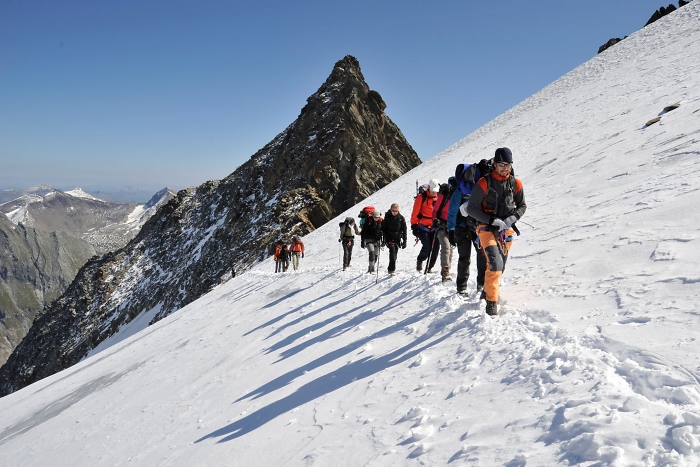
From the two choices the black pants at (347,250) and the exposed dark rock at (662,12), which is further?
the exposed dark rock at (662,12)

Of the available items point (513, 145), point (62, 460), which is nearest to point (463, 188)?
point (62, 460)

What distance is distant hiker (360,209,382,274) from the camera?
12.0m

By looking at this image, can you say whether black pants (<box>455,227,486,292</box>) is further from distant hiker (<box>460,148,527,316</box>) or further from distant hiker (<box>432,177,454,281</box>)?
distant hiker (<box>432,177,454,281</box>)

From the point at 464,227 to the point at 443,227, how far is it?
1613 millimetres

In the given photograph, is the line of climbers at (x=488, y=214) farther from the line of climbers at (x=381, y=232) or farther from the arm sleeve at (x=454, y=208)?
the line of climbers at (x=381, y=232)

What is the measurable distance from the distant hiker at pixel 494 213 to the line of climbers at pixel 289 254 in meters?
17.9

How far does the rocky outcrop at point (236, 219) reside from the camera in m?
50.8

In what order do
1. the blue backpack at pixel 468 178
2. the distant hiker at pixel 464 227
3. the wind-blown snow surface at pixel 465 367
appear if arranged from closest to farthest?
the wind-blown snow surface at pixel 465 367 < the blue backpack at pixel 468 178 < the distant hiker at pixel 464 227

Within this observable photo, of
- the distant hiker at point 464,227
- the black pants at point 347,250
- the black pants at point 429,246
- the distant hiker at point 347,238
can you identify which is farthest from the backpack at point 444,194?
the black pants at point 347,250

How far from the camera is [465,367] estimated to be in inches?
182

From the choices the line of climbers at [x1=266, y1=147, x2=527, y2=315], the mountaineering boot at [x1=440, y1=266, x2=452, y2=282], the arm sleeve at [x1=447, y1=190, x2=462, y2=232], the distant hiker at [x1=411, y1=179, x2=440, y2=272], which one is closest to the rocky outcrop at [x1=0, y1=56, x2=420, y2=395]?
the distant hiker at [x1=411, y1=179, x2=440, y2=272]

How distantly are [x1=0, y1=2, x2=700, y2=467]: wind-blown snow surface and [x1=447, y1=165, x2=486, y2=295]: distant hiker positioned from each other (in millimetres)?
477

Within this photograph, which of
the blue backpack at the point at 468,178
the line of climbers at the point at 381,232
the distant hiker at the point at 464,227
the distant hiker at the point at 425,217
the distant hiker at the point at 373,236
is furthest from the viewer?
the distant hiker at the point at 373,236

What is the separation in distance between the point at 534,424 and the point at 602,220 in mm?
6590
